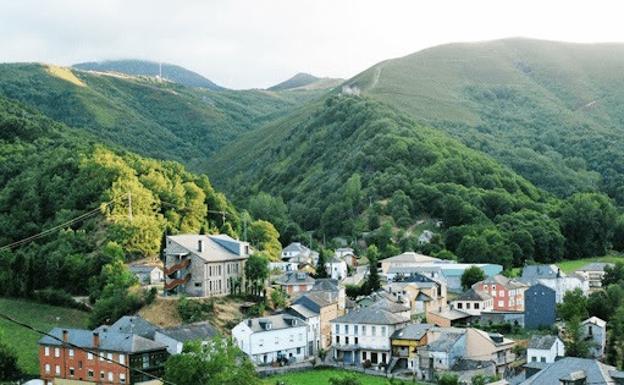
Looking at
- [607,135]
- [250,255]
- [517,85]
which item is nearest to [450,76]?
[517,85]

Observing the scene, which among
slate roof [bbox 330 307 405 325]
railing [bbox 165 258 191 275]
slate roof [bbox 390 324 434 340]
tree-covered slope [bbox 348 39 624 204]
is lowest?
slate roof [bbox 390 324 434 340]

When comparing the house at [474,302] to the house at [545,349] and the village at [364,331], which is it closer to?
the village at [364,331]

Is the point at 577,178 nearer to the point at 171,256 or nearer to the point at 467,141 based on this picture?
the point at 467,141

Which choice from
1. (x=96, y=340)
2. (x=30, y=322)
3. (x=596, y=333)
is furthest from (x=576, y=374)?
(x=30, y=322)

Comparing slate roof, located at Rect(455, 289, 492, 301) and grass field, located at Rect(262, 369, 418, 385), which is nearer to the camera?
grass field, located at Rect(262, 369, 418, 385)

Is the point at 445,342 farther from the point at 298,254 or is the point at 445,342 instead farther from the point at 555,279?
the point at 298,254

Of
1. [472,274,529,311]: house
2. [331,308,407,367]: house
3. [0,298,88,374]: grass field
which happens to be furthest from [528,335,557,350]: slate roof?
[0,298,88,374]: grass field

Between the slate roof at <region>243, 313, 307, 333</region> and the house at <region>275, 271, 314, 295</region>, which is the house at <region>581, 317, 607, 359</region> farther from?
the house at <region>275, 271, 314, 295</region>
